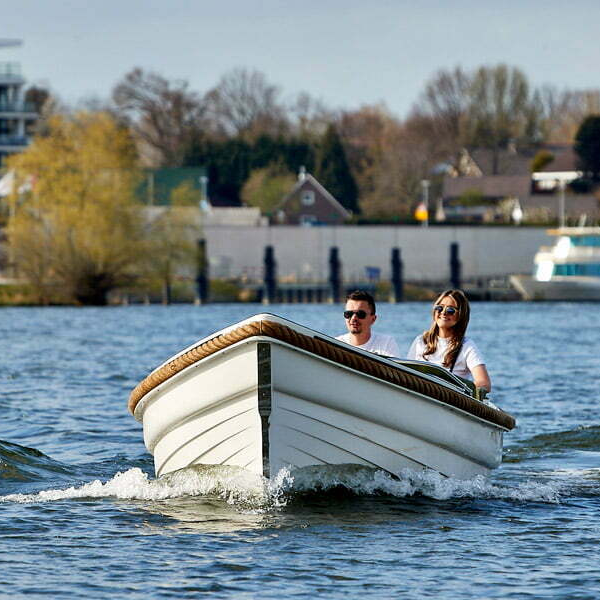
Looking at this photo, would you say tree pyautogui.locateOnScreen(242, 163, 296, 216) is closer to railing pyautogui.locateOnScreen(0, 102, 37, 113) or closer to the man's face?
railing pyautogui.locateOnScreen(0, 102, 37, 113)

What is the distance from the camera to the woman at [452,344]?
1255 cm

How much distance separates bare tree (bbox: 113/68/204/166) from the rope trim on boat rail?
95.7 metres

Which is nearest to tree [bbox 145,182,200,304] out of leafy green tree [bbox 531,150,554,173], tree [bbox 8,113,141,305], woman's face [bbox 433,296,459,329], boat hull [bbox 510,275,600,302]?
tree [bbox 8,113,141,305]

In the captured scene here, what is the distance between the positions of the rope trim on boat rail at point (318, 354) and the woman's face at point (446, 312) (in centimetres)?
82

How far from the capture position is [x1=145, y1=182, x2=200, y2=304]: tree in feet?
219

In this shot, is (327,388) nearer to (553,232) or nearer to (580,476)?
(580,476)

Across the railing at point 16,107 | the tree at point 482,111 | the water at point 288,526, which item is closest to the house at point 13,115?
the railing at point 16,107

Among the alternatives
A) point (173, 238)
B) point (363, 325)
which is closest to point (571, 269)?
point (173, 238)

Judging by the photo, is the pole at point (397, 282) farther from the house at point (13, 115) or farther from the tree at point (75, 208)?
the house at point (13, 115)

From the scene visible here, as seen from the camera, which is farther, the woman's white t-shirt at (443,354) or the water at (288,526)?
the woman's white t-shirt at (443,354)

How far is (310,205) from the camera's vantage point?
10725 cm

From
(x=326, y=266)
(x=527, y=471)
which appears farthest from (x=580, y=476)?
(x=326, y=266)

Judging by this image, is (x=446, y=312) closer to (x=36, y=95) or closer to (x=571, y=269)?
(x=571, y=269)

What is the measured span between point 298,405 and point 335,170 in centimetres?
9943
